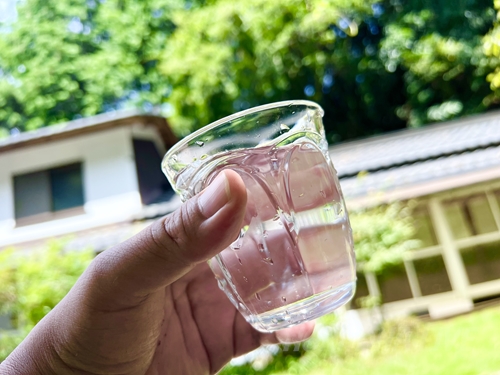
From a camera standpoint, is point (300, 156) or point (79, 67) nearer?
point (300, 156)

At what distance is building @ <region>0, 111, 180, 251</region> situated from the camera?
12.9 feet

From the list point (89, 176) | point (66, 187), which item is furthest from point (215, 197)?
point (66, 187)

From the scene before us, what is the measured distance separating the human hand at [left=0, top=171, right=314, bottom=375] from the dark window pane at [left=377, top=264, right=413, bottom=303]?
338cm

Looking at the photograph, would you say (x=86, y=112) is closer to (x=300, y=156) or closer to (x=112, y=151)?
(x=112, y=151)

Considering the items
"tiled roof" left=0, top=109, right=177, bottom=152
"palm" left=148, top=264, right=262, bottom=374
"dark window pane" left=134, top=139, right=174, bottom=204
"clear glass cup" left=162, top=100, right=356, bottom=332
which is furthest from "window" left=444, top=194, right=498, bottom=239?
"clear glass cup" left=162, top=100, right=356, bottom=332

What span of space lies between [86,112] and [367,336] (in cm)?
343

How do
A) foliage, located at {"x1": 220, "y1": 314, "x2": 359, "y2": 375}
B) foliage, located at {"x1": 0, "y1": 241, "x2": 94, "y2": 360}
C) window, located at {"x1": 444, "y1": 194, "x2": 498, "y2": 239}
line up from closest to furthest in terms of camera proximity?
foliage, located at {"x1": 0, "y1": 241, "x2": 94, "y2": 360} < foliage, located at {"x1": 220, "y1": 314, "x2": 359, "y2": 375} < window, located at {"x1": 444, "y1": 194, "x2": 498, "y2": 239}

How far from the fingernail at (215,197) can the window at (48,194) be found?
3.82m

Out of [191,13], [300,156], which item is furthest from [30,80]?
[300,156]

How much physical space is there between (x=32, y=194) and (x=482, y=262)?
387 centimetres

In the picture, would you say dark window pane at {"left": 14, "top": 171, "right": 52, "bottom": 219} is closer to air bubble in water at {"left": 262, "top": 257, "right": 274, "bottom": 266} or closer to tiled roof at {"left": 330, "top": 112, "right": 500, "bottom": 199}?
tiled roof at {"left": 330, "top": 112, "right": 500, "bottom": 199}

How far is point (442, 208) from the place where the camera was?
14.0 feet

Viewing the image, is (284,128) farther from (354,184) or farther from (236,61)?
(236,61)

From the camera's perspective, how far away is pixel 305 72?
550cm
